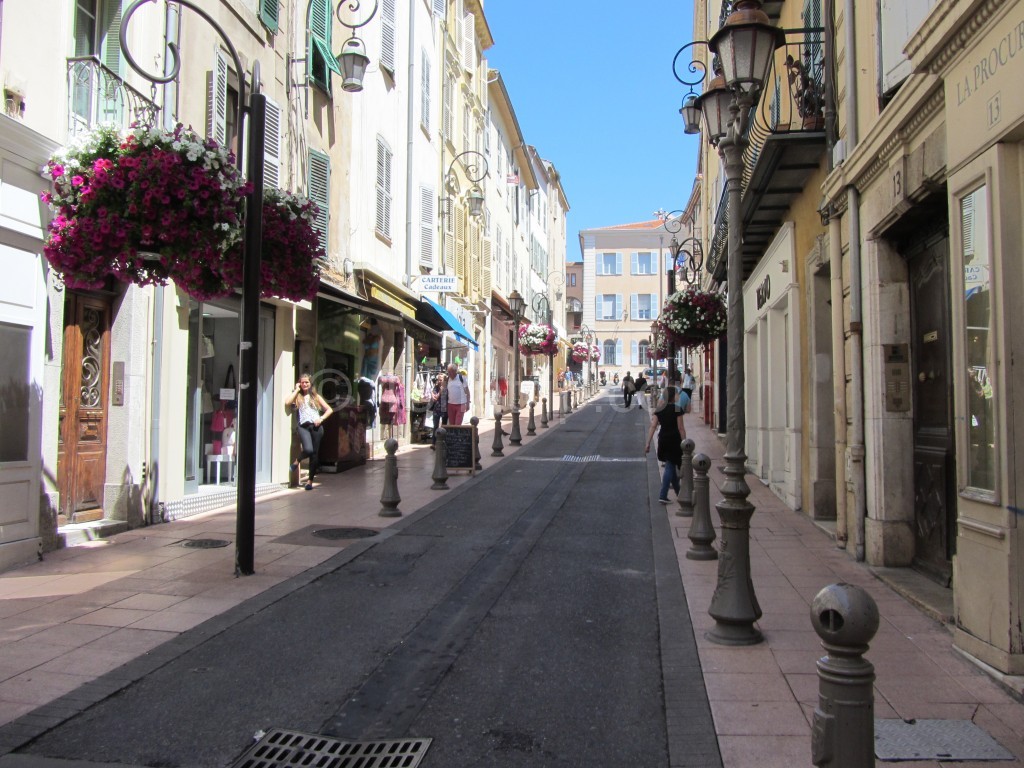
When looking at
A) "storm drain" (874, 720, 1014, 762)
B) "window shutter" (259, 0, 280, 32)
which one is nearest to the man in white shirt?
"window shutter" (259, 0, 280, 32)

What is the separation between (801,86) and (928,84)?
4.18 m

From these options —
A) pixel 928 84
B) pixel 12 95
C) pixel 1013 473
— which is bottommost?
pixel 1013 473

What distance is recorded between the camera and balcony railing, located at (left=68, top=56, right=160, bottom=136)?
8062 mm

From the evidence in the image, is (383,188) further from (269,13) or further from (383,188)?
(269,13)

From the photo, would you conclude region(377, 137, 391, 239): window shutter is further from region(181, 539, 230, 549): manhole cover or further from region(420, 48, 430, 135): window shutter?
region(181, 539, 230, 549): manhole cover

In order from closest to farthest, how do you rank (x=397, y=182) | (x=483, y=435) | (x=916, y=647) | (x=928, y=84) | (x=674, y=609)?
(x=916, y=647) < (x=928, y=84) < (x=674, y=609) < (x=397, y=182) < (x=483, y=435)

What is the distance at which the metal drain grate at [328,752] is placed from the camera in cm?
369

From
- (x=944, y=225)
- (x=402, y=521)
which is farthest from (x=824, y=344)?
(x=402, y=521)

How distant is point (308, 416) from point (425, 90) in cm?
1198

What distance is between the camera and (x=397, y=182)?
773 inches

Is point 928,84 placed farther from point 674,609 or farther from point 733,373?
point 674,609

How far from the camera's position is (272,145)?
12727mm

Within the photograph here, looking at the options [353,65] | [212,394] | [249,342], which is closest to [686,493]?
[249,342]

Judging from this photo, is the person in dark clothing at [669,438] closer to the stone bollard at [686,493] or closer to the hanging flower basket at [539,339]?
the stone bollard at [686,493]
